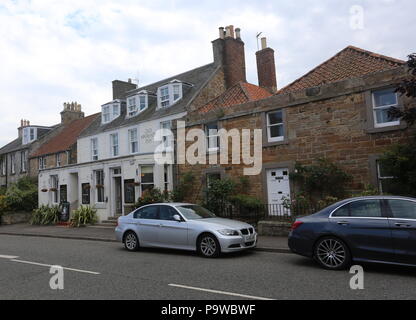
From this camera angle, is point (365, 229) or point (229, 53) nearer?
point (365, 229)

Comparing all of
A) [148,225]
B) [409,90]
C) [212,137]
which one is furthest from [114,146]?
[409,90]

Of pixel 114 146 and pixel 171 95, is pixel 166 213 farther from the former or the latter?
pixel 114 146

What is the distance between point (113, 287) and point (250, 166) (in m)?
10.2

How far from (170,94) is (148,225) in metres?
14.1

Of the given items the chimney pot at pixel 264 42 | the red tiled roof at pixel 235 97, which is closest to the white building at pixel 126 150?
the red tiled roof at pixel 235 97

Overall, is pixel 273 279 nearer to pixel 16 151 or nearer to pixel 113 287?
pixel 113 287

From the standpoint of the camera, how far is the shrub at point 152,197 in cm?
1744

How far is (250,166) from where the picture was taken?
1576cm

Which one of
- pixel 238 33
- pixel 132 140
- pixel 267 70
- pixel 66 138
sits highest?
pixel 238 33

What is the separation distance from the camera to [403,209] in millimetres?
6984

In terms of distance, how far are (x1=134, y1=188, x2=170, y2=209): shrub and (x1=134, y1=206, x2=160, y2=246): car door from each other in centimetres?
638

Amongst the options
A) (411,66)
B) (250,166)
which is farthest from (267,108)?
(411,66)

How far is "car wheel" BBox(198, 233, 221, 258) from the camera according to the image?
9086 millimetres
